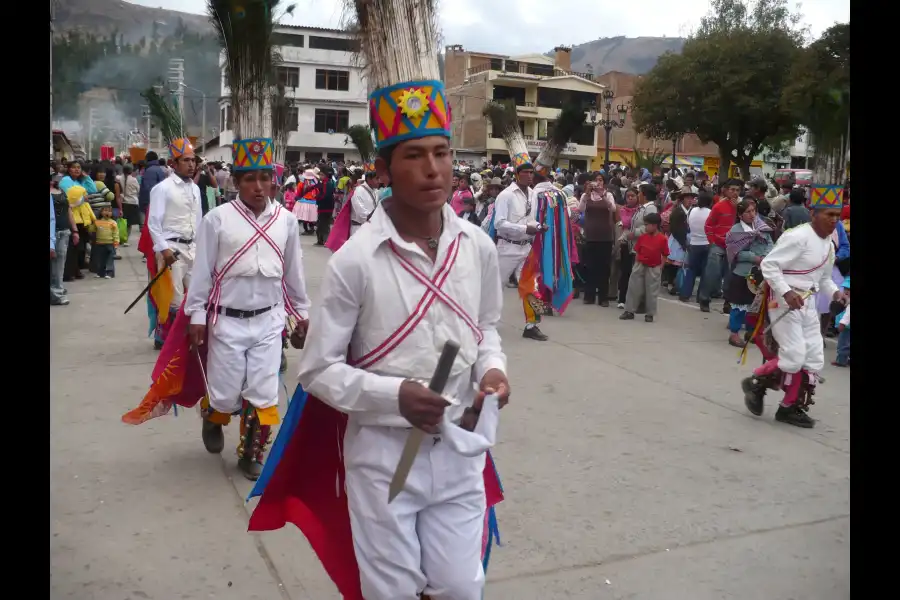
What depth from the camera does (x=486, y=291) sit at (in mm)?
2848

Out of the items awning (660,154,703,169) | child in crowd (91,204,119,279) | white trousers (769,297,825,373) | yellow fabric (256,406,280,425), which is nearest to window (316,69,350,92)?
awning (660,154,703,169)

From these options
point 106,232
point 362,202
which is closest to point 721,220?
point 362,202

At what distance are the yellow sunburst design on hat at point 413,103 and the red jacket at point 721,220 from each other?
10.1 m

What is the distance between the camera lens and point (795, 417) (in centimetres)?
659

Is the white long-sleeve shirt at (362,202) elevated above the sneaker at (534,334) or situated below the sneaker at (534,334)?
above

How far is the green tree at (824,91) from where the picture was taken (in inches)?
250

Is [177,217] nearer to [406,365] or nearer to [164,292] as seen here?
[164,292]

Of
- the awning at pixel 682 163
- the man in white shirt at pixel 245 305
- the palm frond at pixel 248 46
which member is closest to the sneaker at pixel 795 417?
the man in white shirt at pixel 245 305

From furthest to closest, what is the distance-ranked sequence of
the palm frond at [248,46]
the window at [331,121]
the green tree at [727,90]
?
the window at [331,121] < the green tree at [727,90] < the palm frond at [248,46]

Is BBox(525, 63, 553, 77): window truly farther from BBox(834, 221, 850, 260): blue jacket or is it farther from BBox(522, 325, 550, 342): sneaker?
BBox(522, 325, 550, 342): sneaker

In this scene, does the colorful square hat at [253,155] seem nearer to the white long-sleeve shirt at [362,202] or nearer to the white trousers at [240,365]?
the white trousers at [240,365]

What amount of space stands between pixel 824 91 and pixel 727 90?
28.8 metres

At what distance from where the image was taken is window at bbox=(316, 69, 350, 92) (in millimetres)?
62844
